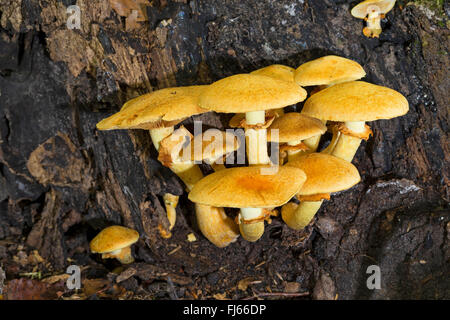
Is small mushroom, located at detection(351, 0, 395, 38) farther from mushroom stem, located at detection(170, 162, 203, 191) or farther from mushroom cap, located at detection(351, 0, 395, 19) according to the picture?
mushroom stem, located at detection(170, 162, 203, 191)

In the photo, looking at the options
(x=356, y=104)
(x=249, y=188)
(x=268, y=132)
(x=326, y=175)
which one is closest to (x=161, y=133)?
(x=268, y=132)

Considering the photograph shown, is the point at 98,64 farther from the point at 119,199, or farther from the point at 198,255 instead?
the point at 198,255

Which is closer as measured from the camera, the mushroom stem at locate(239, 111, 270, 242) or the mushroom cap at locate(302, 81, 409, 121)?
the mushroom cap at locate(302, 81, 409, 121)

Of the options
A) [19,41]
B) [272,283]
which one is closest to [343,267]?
[272,283]

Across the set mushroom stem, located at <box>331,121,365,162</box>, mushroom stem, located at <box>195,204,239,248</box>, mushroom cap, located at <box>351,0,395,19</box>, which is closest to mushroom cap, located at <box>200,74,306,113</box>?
mushroom stem, located at <box>331,121,365,162</box>

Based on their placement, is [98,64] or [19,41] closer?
[98,64]

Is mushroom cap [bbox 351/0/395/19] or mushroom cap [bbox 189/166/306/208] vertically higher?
mushroom cap [bbox 351/0/395/19]

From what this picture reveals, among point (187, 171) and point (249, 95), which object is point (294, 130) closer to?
point (249, 95)
